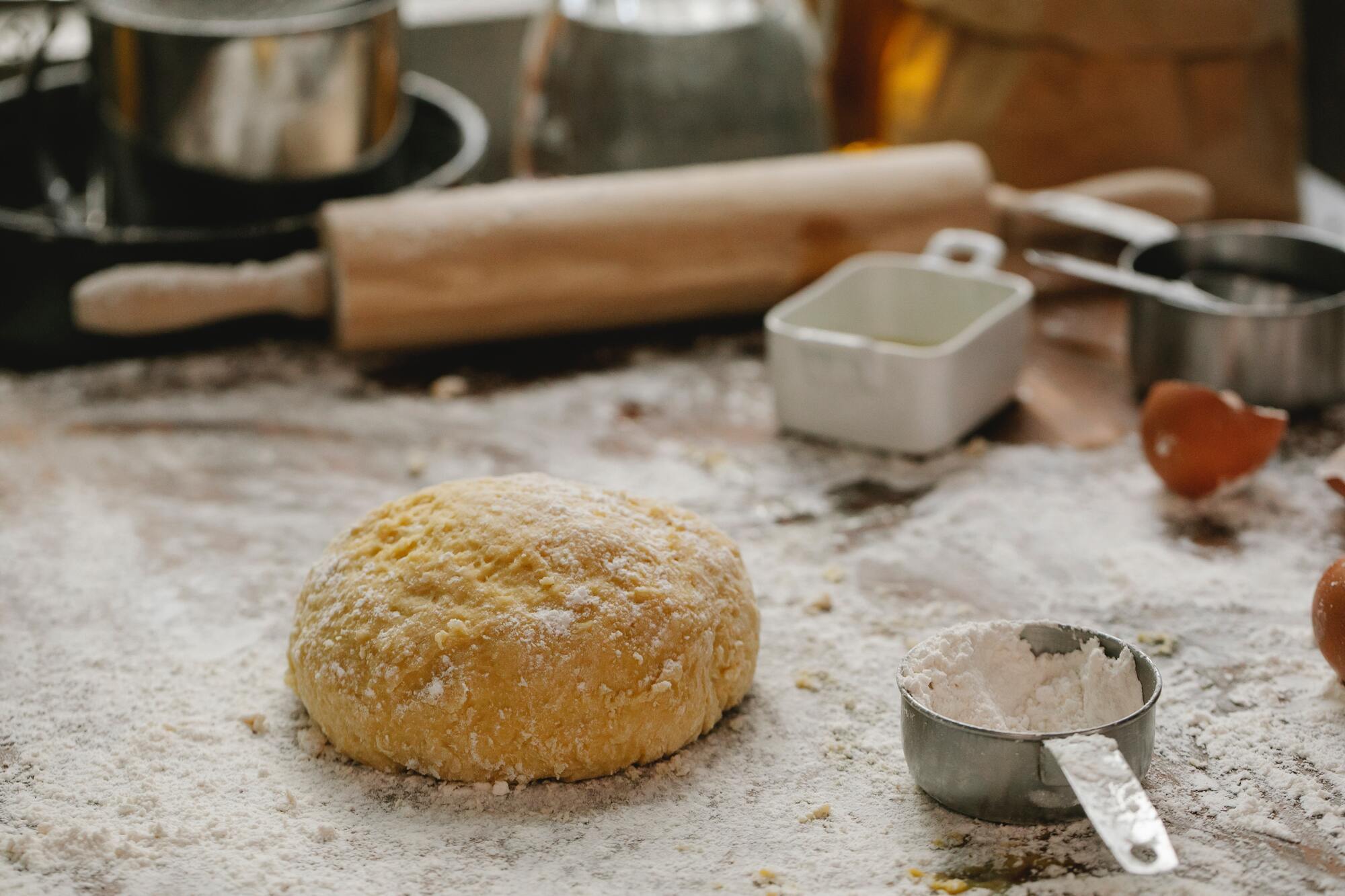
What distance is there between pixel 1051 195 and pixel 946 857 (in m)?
1.21

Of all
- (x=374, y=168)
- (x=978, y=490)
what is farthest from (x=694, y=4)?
(x=978, y=490)

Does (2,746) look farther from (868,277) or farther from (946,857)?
(868,277)

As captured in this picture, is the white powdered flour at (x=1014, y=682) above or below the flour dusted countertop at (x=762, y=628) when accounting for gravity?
above

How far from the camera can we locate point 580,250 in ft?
6.18

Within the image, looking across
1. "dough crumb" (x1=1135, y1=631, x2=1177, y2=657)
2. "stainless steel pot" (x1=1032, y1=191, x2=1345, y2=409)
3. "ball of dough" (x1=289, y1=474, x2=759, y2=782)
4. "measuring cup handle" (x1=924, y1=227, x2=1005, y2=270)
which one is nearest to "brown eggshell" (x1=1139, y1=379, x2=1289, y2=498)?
"stainless steel pot" (x1=1032, y1=191, x2=1345, y2=409)

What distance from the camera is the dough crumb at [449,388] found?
1.83 meters

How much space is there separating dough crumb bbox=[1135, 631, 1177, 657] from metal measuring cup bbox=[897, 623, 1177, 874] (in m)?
0.17

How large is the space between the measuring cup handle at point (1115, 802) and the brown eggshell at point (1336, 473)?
22.9 inches

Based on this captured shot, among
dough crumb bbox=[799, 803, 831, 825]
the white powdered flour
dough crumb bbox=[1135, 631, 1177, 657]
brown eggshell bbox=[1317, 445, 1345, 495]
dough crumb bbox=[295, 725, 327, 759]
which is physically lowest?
dough crumb bbox=[295, 725, 327, 759]

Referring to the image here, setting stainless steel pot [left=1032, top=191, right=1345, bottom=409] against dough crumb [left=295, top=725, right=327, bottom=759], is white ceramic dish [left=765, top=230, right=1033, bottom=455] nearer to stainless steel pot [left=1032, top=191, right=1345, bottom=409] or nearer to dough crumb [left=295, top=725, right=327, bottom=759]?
stainless steel pot [left=1032, top=191, right=1345, bottom=409]

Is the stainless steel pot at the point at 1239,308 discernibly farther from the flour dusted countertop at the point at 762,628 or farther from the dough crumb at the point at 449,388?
the dough crumb at the point at 449,388

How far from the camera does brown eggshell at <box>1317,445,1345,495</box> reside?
143cm

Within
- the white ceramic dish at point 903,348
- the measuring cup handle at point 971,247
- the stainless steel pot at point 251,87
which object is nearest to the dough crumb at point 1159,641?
the white ceramic dish at point 903,348

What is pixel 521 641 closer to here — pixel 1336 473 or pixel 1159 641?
pixel 1159 641
